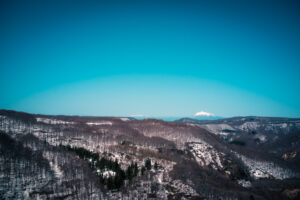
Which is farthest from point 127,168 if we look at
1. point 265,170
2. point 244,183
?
point 265,170

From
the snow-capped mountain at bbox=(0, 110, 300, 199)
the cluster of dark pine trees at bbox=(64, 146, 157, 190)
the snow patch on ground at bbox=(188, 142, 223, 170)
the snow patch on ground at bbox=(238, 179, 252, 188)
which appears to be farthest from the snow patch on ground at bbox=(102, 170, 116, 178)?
the snow patch on ground at bbox=(238, 179, 252, 188)

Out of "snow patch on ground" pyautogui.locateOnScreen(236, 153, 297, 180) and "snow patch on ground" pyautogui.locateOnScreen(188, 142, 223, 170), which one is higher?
"snow patch on ground" pyautogui.locateOnScreen(188, 142, 223, 170)

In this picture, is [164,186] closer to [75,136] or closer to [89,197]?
[89,197]

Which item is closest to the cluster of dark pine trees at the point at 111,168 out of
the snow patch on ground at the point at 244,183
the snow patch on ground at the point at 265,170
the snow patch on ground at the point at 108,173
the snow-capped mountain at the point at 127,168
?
the snow-capped mountain at the point at 127,168

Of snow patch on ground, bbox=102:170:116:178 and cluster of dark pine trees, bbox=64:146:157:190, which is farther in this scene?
snow patch on ground, bbox=102:170:116:178

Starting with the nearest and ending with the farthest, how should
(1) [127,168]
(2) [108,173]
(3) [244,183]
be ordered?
1. (2) [108,173]
2. (1) [127,168]
3. (3) [244,183]

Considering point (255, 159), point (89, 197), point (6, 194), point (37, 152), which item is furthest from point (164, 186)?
point (255, 159)

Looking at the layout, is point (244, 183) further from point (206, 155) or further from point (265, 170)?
point (206, 155)

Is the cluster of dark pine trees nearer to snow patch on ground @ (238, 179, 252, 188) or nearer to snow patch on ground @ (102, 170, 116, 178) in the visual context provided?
snow patch on ground @ (102, 170, 116, 178)
